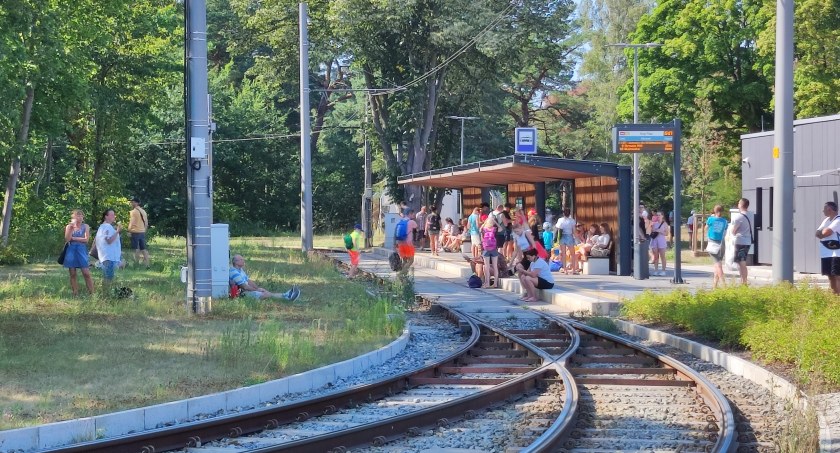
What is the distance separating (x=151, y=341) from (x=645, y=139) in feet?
44.6

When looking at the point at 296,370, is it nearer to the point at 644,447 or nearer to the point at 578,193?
the point at 644,447

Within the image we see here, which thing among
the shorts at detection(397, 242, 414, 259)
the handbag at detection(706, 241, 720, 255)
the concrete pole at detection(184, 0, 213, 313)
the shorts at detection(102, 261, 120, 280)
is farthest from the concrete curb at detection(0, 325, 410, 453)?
the shorts at detection(397, 242, 414, 259)

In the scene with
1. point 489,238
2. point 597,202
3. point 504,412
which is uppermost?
point 597,202

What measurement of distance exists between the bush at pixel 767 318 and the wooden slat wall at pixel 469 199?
21.9m

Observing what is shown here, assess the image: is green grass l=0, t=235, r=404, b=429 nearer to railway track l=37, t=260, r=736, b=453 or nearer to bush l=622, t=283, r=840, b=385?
railway track l=37, t=260, r=736, b=453

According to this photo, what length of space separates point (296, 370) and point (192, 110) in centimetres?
630

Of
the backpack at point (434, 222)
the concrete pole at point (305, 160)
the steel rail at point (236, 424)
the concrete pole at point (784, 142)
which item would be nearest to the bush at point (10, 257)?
the concrete pole at point (305, 160)

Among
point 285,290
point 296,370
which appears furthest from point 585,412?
point 285,290

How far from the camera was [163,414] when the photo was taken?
915 centimetres

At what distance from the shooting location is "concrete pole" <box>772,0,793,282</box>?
1570 cm

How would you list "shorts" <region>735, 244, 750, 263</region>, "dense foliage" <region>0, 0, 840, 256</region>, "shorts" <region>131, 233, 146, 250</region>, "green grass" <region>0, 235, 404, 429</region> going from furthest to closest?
"dense foliage" <region>0, 0, 840, 256</region> < "shorts" <region>131, 233, 146, 250</region> < "shorts" <region>735, 244, 750, 263</region> < "green grass" <region>0, 235, 404, 429</region>

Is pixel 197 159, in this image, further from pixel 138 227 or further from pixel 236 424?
pixel 138 227

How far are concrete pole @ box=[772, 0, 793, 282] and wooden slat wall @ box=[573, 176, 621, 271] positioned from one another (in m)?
9.36

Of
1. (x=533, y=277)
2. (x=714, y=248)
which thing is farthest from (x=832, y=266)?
(x=533, y=277)
